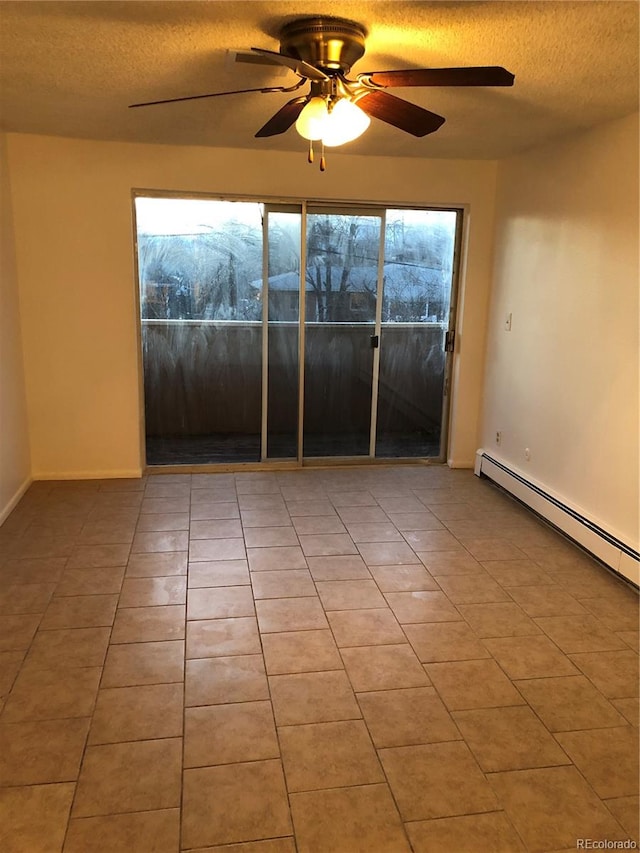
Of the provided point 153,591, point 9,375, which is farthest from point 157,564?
point 9,375

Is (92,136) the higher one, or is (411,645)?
(92,136)

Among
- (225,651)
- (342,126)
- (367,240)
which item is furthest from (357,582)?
(367,240)

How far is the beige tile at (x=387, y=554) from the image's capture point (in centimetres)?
330

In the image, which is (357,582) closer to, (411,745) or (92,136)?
(411,745)

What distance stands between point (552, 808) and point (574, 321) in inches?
102

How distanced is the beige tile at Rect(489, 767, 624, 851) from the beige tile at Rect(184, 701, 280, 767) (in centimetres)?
70

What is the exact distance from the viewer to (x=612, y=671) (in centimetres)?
240

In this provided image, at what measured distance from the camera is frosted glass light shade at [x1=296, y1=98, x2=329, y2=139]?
2.31m

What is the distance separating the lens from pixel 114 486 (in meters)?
4.46

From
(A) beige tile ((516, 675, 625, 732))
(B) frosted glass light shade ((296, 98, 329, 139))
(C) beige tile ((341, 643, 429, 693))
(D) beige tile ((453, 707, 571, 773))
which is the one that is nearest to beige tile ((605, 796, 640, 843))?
(D) beige tile ((453, 707, 571, 773))

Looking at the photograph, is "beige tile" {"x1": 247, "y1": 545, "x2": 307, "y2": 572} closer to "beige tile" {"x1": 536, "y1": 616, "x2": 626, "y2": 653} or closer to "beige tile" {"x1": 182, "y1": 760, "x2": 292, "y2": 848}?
"beige tile" {"x1": 536, "y1": 616, "x2": 626, "y2": 653}

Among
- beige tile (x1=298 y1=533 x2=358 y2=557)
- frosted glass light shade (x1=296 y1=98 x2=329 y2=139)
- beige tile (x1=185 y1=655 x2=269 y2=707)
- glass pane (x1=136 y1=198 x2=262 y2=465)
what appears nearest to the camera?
beige tile (x1=185 y1=655 x2=269 y2=707)

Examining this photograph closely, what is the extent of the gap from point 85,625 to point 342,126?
2.26 m

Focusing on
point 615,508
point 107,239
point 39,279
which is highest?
point 107,239
